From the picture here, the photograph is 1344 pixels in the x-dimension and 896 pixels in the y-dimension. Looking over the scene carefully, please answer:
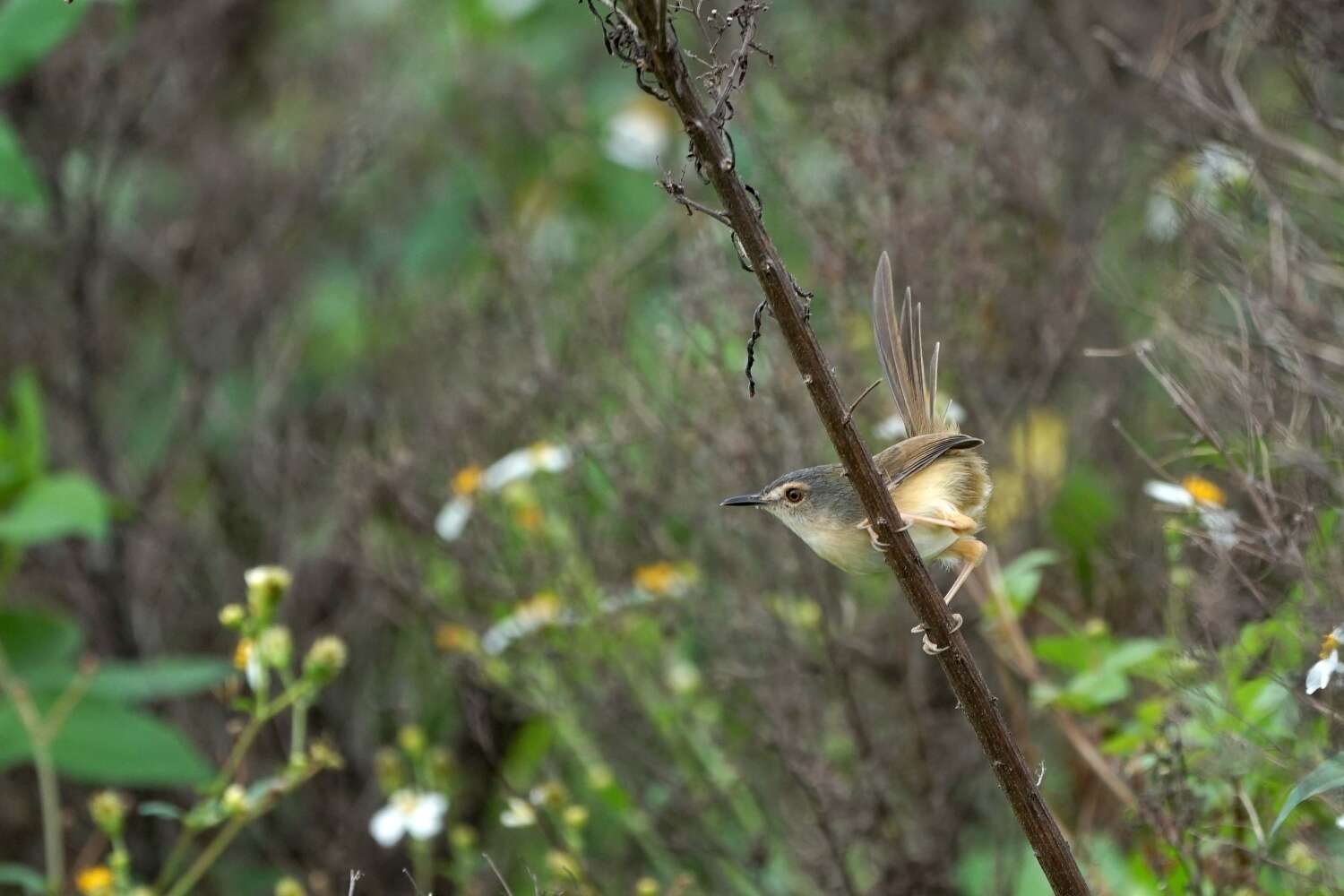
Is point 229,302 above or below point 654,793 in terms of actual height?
above

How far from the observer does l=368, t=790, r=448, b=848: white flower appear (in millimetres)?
2273

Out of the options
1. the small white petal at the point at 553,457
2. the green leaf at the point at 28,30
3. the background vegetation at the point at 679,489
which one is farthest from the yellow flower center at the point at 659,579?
the green leaf at the point at 28,30

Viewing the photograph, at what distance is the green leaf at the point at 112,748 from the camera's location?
261cm

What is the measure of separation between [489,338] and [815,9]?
1.22m

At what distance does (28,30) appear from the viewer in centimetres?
272

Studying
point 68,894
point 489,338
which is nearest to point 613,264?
point 489,338

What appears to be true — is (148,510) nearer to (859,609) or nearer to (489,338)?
(489,338)

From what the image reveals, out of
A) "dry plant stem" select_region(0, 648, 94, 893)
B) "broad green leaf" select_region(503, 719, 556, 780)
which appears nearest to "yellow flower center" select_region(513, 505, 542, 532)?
"broad green leaf" select_region(503, 719, 556, 780)

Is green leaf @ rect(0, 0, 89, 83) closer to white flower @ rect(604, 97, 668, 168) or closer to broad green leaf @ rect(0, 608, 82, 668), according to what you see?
broad green leaf @ rect(0, 608, 82, 668)

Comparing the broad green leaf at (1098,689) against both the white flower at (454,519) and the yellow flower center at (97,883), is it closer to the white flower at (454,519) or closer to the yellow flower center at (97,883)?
the white flower at (454,519)

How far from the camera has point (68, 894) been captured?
307 cm

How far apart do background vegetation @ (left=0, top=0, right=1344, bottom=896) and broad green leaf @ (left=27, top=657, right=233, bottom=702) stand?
0.7 inches

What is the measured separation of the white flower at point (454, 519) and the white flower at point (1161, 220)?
1.40 m

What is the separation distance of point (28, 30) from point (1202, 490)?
2219mm
